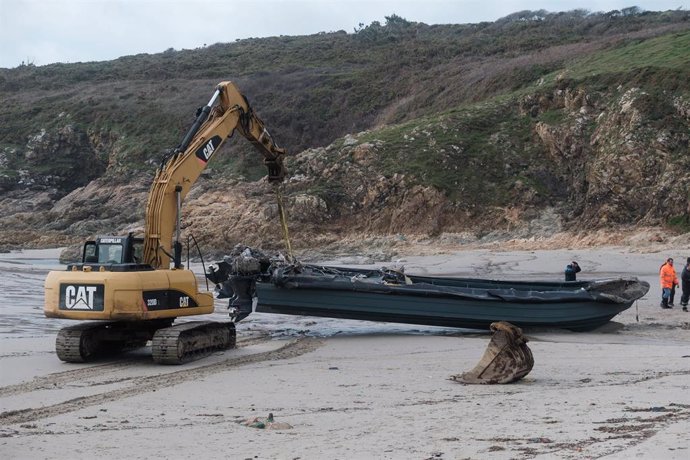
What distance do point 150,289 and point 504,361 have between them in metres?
5.14

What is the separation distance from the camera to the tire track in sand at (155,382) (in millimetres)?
9135

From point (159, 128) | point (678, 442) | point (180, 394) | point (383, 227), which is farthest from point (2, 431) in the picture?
point (159, 128)

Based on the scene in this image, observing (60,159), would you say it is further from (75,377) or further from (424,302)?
(75,377)

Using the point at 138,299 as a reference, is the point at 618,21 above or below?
above

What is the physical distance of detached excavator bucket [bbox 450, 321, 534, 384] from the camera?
1045 centimetres

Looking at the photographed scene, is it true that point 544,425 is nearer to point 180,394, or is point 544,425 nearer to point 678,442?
point 678,442

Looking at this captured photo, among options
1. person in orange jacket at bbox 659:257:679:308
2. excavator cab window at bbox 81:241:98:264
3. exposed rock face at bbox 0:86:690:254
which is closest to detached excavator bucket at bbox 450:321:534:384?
excavator cab window at bbox 81:241:98:264

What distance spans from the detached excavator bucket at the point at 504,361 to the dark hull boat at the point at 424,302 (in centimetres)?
535

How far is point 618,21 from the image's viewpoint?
2822 inches

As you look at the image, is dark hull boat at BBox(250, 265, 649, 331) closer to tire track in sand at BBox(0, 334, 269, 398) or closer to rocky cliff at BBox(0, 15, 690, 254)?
tire track in sand at BBox(0, 334, 269, 398)

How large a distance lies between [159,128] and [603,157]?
33958 millimetres

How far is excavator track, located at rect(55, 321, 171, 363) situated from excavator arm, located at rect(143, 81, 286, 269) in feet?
3.62

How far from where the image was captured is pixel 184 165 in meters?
14.1

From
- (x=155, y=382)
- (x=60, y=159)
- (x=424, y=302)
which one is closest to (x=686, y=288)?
(x=424, y=302)
